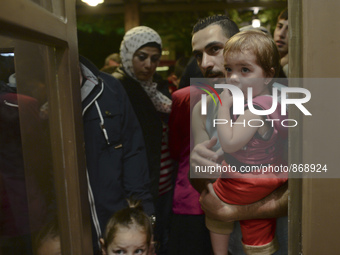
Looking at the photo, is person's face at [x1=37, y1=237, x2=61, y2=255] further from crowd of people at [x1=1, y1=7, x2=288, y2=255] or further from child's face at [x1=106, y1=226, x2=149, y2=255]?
child's face at [x1=106, y1=226, x2=149, y2=255]

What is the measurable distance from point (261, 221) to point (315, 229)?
0.78 feet

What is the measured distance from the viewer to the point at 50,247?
0.93m

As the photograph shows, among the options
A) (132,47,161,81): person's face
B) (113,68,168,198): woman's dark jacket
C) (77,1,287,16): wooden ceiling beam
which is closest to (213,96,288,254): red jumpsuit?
(113,68,168,198): woman's dark jacket

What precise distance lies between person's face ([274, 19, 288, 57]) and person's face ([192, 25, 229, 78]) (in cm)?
32

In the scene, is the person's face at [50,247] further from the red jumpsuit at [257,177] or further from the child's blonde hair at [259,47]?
the child's blonde hair at [259,47]

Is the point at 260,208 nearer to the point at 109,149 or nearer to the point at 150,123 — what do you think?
the point at 109,149

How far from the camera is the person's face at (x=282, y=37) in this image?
128cm

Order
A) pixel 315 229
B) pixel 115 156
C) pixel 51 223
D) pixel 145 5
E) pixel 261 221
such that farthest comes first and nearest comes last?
1. pixel 145 5
2. pixel 115 156
3. pixel 261 221
4. pixel 51 223
5. pixel 315 229

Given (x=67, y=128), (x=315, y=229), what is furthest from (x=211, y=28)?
(x=315, y=229)

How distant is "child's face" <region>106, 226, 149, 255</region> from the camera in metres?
1.30

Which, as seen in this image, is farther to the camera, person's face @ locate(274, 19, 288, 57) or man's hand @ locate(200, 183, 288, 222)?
person's face @ locate(274, 19, 288, 57)

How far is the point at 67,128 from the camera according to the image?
2.91 feet

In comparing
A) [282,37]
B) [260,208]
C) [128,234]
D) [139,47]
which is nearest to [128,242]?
[128,234]

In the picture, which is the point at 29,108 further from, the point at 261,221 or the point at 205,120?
the point at 261,221
